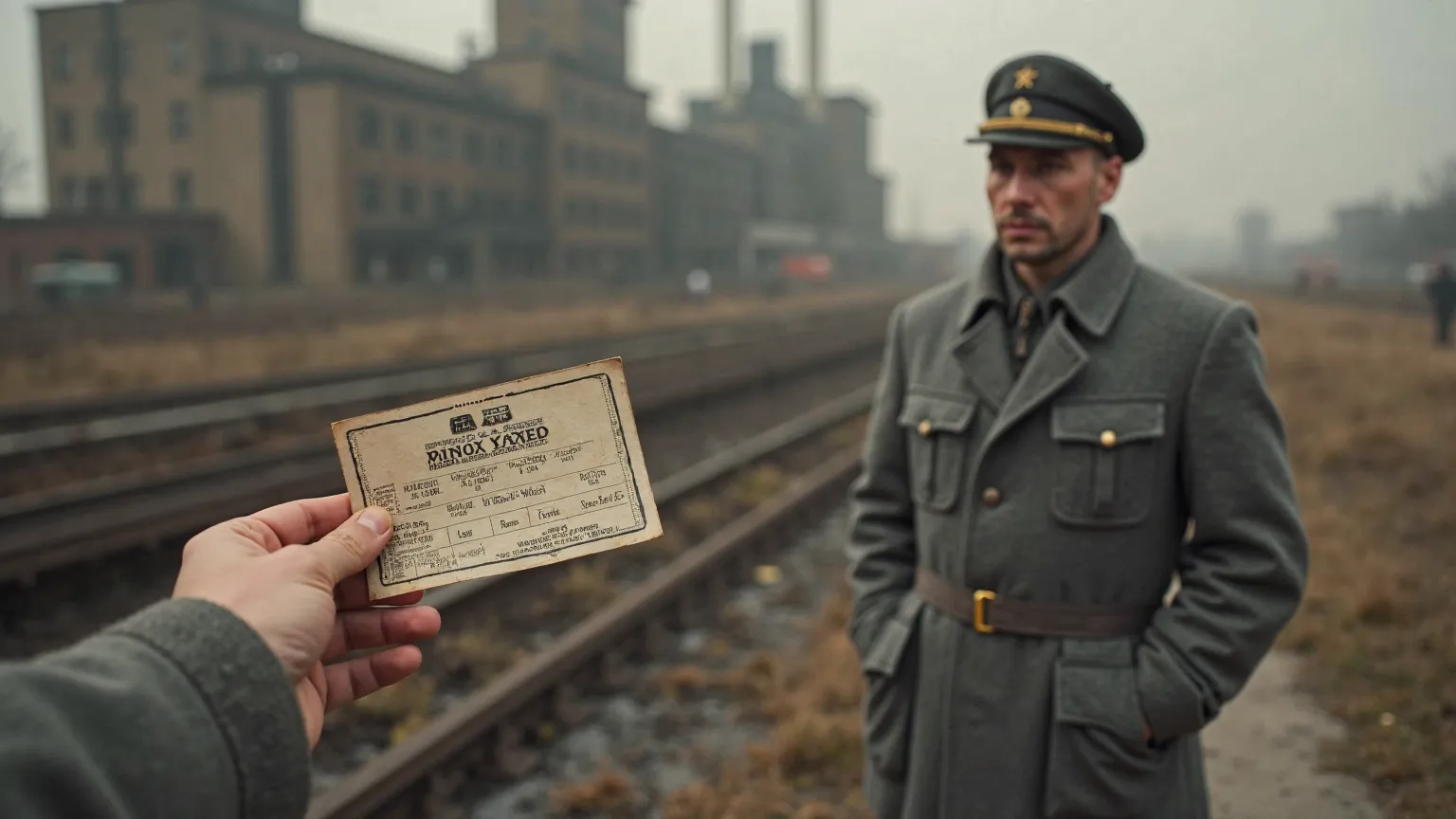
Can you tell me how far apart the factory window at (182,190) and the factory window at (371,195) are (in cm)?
725

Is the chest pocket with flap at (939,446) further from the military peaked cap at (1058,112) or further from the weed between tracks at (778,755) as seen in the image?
the weed between tracks at (778,755)

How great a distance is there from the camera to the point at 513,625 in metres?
6.57

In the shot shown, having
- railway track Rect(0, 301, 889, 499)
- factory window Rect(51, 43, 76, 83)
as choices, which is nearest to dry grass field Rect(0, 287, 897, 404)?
railway track Rect(0, 301, 889, 499)

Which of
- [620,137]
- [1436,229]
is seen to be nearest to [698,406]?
[1436,229]

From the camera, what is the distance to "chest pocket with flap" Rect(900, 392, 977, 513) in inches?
105

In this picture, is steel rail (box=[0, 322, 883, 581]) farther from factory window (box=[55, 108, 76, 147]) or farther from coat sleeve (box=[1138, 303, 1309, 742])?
factory window (box=[55, 108, 76, 147])

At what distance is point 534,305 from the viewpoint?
117ft

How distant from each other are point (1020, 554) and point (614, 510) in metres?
1.33

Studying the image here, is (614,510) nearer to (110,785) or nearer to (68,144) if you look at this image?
(110,785)

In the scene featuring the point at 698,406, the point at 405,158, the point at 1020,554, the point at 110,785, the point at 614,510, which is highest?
the point at 405,158

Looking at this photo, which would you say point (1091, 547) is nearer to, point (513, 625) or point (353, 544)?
point (353, 544)

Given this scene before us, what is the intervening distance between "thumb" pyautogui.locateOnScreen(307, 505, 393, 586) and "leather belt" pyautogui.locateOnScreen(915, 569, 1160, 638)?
1.51 metres

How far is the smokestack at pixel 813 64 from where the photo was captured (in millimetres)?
93750

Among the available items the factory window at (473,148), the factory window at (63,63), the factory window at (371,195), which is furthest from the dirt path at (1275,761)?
the factory window at (63,63)
